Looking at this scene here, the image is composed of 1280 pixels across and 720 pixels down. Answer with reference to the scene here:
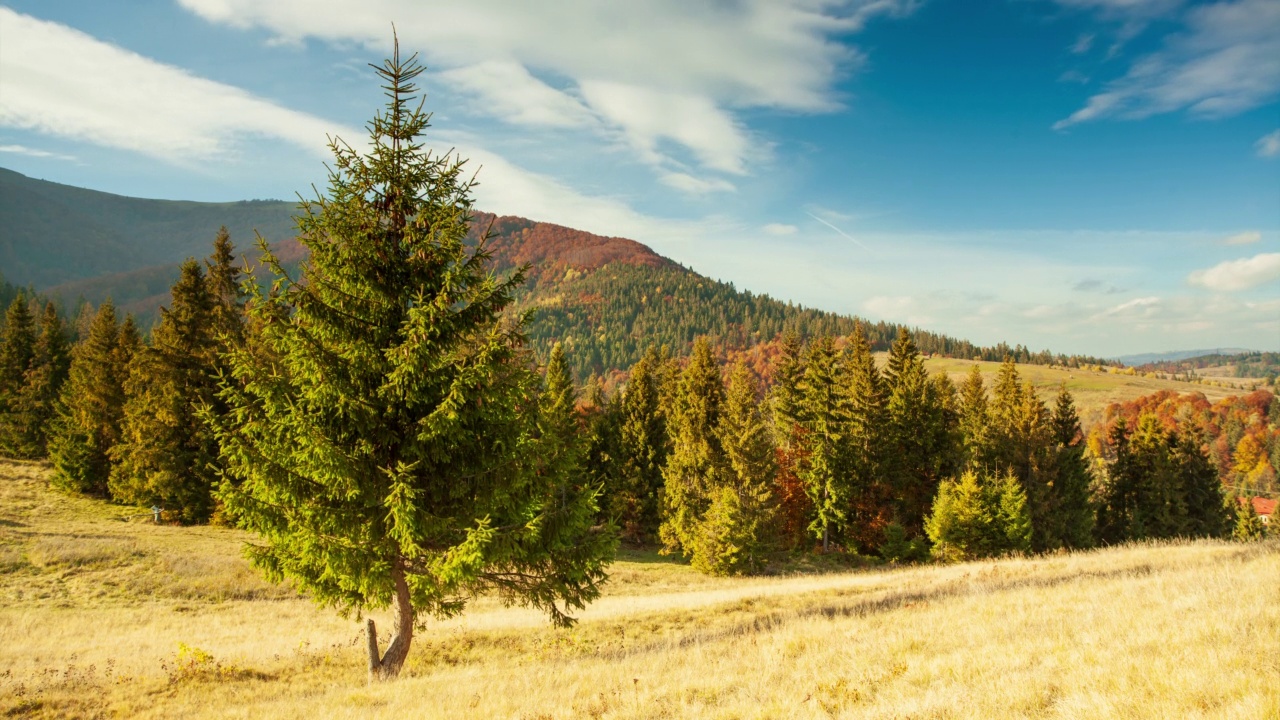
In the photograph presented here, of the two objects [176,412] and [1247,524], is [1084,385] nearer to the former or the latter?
[1247,524]

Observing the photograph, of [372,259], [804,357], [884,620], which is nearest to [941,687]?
[884,620]

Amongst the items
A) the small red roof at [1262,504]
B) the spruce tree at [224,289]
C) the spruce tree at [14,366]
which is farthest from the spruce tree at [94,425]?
the small red roof at [1262,504]

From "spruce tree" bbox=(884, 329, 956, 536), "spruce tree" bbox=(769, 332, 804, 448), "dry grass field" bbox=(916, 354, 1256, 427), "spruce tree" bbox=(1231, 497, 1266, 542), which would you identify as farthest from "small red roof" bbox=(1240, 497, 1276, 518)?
"spruce tree" bbox=(769, 332, 804, 448)

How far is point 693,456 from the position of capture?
34375 mm

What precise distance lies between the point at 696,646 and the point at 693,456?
22776 mm

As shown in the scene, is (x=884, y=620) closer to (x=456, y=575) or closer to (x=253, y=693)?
(x=456, y=575)

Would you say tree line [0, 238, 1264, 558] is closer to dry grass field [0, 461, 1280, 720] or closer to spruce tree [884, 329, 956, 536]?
spruce tree [884, 329, 956, 536]

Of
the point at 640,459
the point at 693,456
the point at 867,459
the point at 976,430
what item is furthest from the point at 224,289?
the point at 976,430

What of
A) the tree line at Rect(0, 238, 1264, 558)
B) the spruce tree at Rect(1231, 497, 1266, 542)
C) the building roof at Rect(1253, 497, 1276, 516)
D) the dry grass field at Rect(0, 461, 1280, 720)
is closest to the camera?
the dry grass field at Rect(0, 461, 1280, 720)

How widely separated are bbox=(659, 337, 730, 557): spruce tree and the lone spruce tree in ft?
73.6

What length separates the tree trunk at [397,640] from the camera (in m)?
11.0

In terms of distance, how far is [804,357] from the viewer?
40.7 meters

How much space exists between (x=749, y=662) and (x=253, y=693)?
29.2 feet

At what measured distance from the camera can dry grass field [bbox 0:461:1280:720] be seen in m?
6.57
